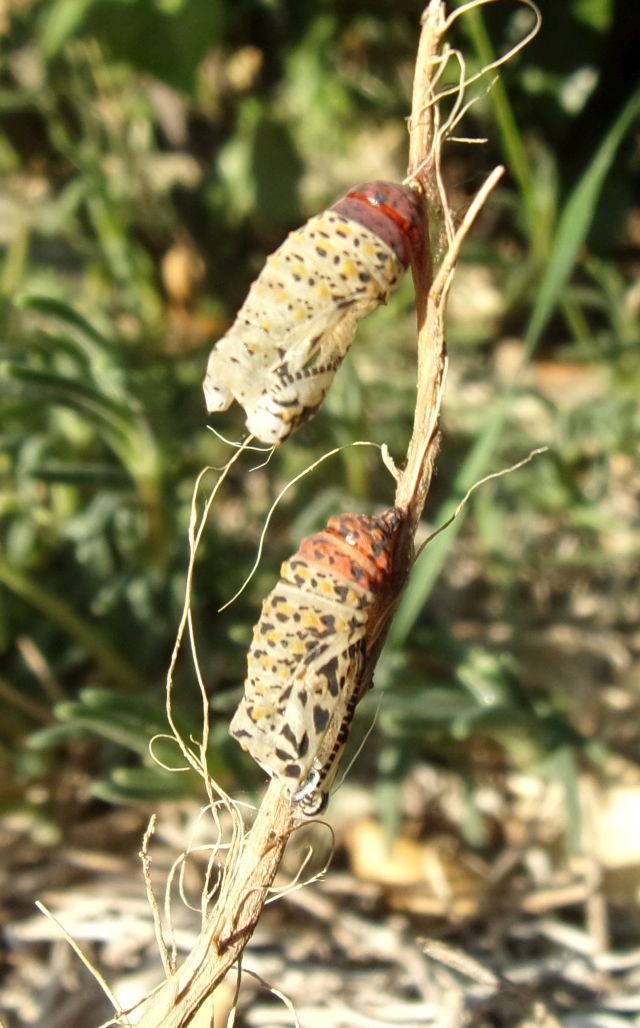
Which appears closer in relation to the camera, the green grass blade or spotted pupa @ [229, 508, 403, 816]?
spotted pupa @ [229, 508, 403, 816]

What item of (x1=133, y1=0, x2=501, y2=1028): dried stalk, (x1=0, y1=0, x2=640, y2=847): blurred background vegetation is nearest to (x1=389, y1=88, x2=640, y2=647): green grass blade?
(x1=0, y1=0, x2=640, y2=847): blurred background vegetation

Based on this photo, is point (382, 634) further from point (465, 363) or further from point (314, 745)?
point (465, 363)

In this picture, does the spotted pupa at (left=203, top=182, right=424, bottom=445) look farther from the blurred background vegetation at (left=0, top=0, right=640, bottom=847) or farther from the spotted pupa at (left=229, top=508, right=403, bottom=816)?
the blurred background vegetation at (left=0, top=0, right=640, bottom=847)

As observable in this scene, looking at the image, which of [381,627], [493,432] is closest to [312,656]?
[381,627]

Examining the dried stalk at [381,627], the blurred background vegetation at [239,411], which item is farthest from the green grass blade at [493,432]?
the dried stalk at [381,627]

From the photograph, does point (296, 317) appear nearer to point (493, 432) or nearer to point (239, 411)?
point (493, 432)

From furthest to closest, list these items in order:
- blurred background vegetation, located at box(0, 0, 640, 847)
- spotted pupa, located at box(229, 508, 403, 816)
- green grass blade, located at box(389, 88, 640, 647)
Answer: blurred background vegetation, located at box(0, 0, 640, 847) < green grass blade, located at box(389, 88, 640, 647) < spotted pupa, located at box(229, 508, 403, 816)

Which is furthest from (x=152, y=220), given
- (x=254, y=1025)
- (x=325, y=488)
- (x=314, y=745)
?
(x=314, y=745)
